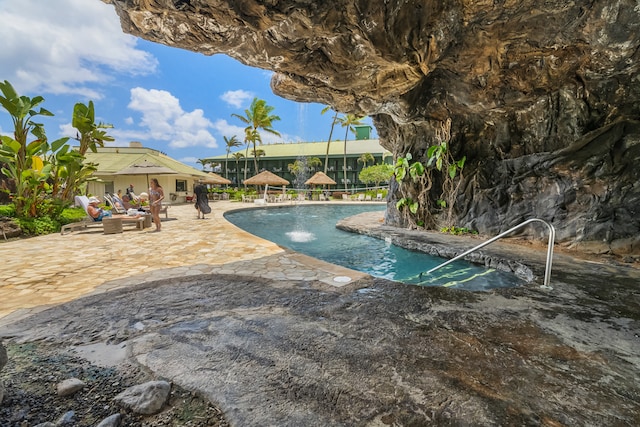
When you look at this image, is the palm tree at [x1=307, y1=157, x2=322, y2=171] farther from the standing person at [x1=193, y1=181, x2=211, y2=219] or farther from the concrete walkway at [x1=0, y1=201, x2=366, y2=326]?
the concrete walkway at [x1=0, y1=201, x2=366, y2=326]

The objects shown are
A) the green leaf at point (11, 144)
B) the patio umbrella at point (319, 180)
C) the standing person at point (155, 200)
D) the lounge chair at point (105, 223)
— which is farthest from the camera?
the patio umbrella at point (319, 180)

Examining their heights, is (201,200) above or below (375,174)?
below

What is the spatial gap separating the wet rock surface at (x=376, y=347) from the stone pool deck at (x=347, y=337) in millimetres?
13

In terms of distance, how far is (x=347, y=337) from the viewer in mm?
2822

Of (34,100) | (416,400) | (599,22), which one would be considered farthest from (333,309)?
(34,100)

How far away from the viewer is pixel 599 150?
7348 mm

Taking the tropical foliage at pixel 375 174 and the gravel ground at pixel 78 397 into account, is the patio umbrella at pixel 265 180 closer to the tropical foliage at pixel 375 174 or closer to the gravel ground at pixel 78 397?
the tropical foliage at pixel 375 174

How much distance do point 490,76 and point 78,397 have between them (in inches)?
→ 384

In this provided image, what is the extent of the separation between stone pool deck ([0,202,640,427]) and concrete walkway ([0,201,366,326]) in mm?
46

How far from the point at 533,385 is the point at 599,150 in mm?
8030

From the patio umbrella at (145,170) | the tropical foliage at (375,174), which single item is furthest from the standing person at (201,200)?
the tropical foliage at (375,174)

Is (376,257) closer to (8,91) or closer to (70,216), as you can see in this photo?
(70,216)

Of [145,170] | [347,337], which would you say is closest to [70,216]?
[145,170]

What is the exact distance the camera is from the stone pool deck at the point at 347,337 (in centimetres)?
→ 192
